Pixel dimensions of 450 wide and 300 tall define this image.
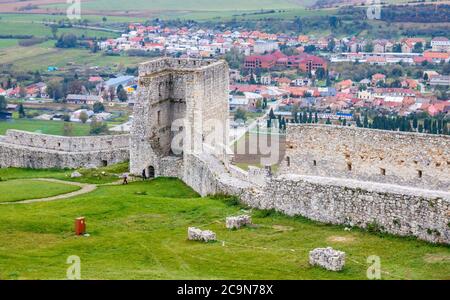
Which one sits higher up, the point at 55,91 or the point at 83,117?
the point at 83,117

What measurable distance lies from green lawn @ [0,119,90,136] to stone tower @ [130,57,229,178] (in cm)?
5154

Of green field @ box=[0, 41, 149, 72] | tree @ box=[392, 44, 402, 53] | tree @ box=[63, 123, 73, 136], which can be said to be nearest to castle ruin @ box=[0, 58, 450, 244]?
tree @ box=[63, 123, 73, 136]

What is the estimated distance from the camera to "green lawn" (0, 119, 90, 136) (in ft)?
313

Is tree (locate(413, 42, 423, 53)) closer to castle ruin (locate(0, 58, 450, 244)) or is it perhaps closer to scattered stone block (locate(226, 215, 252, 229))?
castle ruin (locate(0, 58, 450, 244))

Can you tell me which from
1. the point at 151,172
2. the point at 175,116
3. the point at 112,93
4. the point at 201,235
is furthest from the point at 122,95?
the point at 201,235

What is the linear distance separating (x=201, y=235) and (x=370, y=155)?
869 cm

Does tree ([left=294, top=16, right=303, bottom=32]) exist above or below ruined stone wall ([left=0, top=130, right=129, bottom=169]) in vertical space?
below

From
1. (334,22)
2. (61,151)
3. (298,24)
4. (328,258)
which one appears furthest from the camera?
(298,24)

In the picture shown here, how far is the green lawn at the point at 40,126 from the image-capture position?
9538cm

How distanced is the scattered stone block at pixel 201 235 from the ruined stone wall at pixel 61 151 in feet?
65.8

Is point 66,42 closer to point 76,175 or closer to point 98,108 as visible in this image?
point 98,108

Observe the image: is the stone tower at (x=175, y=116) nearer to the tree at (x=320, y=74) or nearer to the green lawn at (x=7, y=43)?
the tree at (x=320, y=74)

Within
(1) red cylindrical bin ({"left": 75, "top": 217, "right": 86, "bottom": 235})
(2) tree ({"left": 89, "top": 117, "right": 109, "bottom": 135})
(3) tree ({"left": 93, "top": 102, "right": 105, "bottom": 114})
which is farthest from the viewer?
(3) tree ({"left": 93, "top": 102, "right": 105, "bottom": 114})

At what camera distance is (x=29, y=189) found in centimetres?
3541
